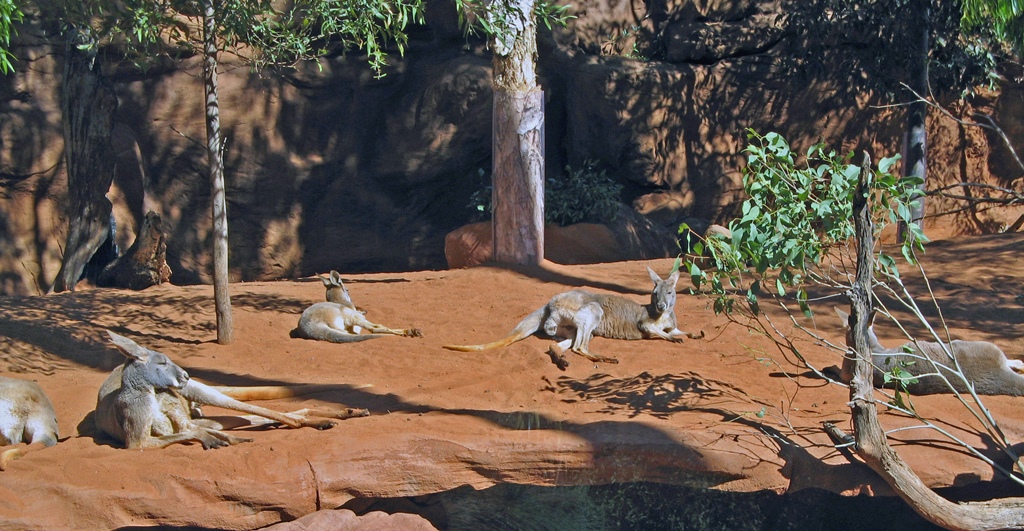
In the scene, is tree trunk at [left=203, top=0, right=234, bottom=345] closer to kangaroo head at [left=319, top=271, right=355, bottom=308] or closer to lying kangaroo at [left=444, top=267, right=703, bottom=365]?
kangaroo head at [left=319, top=271, right=355, bottom=308]

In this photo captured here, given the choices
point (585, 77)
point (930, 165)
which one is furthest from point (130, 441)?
point (930, 165)

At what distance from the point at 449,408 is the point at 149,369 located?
2151mm

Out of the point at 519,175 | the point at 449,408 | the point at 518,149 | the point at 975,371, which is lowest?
the point at 449,408

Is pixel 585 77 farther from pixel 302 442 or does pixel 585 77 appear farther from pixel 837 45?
pixel 302 442

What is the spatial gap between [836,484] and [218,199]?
594 cm

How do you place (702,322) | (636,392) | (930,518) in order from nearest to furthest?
(930,518) < (636,392) < (702,322)

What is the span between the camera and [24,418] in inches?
246

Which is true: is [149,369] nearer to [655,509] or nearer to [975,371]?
[655,509]

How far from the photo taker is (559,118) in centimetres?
1580

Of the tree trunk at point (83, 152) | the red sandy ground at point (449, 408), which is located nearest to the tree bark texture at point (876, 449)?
the red sandy ground at point (449, 408)

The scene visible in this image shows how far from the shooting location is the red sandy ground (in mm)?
5590

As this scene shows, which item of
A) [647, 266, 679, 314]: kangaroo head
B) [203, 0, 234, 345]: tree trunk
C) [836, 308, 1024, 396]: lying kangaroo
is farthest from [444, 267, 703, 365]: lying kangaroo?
[203, 0, 234, 345]: tree trunk

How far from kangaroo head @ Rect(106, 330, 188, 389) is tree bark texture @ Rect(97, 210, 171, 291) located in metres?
5.87

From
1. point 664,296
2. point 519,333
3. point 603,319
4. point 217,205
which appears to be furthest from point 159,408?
point 664,296
